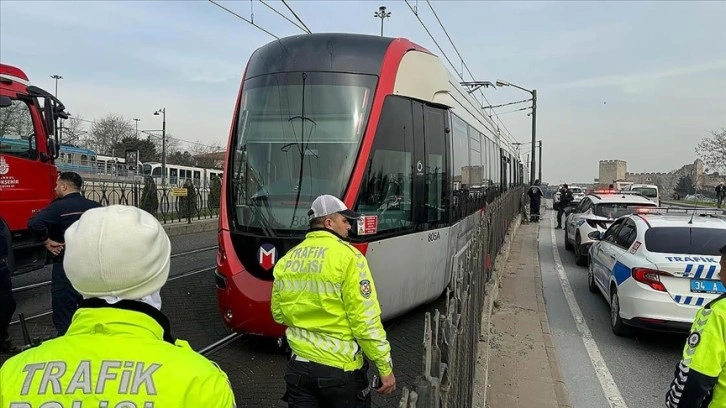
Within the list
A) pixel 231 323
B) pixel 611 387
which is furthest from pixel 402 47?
pixel 611 387

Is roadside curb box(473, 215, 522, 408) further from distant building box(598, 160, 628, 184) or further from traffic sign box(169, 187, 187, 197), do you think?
distant building box(598, 160, 628, 184)

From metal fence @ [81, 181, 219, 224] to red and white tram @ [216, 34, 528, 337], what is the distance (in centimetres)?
1093

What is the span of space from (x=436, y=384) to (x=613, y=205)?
12011mm

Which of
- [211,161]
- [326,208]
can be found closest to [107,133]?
[211,161]

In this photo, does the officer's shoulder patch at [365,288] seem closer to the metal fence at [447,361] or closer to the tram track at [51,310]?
the metal fence at [447,361]

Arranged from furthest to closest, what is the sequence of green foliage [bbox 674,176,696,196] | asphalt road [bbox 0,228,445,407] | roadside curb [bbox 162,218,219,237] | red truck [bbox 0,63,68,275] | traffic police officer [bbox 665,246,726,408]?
green foliage [bbox 674,176,696,196], roadside curb [bbox 162,218,219,237], red truck [bbox 0,63,68,275], asphalt road [bbox 0,228,445,407], traffic police officer [bbox 665,246,726,408]

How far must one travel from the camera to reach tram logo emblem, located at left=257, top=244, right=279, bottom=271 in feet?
17.0

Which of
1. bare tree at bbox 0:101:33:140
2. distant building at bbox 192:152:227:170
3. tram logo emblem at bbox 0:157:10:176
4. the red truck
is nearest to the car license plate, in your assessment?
the red truck

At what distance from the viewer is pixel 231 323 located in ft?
17.4

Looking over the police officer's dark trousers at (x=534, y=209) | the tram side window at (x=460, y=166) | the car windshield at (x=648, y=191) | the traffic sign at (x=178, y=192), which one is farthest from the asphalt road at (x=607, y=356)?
the car windshield at (x=648, y=191)

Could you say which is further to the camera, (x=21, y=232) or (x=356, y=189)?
(x=21, y=232)

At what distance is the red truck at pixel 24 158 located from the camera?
7.82m

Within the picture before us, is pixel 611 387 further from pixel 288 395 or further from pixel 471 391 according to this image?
pixel 288 395

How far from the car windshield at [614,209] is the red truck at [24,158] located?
455 inches
